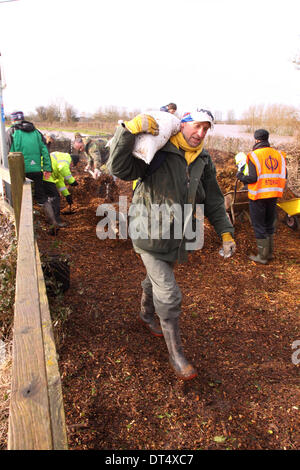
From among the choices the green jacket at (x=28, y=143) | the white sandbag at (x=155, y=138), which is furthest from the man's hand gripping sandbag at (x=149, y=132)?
the green jacket at (x=28, y=143)

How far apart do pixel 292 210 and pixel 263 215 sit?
5.52 feet

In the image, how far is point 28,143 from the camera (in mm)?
5668

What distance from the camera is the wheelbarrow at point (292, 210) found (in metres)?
6.73

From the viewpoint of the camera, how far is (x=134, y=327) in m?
3.45

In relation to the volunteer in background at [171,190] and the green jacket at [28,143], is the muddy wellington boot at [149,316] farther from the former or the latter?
the green jacket at [28,143]

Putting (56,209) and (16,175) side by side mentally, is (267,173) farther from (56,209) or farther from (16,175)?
(56,209)

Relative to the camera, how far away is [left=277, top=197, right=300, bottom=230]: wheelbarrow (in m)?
6.73

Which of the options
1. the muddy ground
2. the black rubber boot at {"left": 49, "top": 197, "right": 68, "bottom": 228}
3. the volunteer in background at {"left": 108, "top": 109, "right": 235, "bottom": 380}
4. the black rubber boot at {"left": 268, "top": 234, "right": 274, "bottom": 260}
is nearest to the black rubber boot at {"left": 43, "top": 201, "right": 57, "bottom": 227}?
the black rubber boot at {"left": 49, "top": 197, "right": 68, "bottom": 228}

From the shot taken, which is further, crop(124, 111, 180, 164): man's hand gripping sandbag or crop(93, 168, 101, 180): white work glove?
crop(93, 168, 101, 180): white work glove

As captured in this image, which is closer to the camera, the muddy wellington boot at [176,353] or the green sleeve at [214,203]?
the muddy wellington boot at [176,353]

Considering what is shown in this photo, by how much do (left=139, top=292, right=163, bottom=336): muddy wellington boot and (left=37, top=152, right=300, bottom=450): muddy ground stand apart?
7cm

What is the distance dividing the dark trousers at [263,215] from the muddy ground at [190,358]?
0.62 m

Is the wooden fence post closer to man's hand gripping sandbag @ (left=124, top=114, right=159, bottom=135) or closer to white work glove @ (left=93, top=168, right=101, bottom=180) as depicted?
man's hand gripping sandbag @ (left=124, top=114, right=159, bottom=135)

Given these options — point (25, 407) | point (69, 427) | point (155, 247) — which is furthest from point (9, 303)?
point (25, 407)
